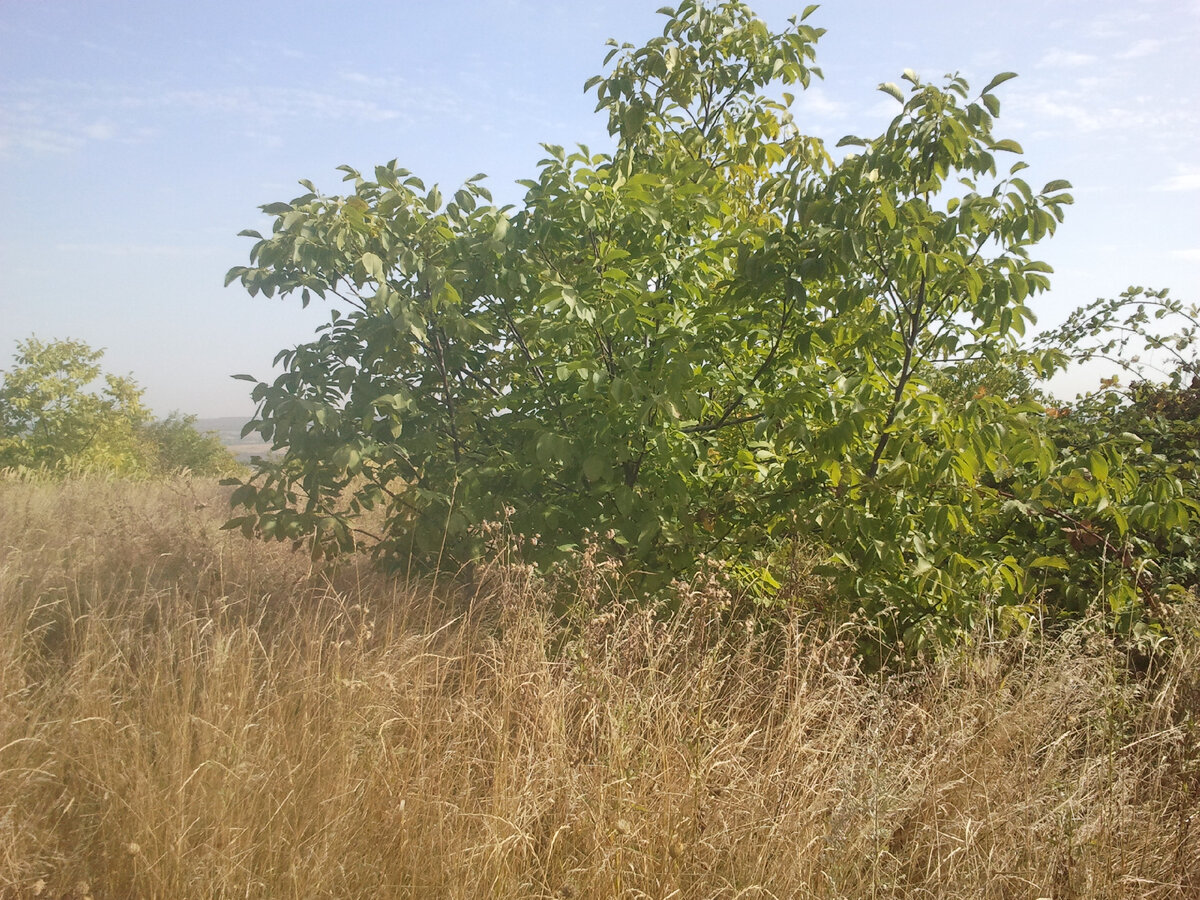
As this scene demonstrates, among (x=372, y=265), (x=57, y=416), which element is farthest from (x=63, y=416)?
(x=372, y=265)

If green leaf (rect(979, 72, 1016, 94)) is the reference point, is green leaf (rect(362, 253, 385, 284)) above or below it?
below

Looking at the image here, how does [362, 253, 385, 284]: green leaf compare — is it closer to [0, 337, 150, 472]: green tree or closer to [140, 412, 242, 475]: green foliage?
[0, 337, 150, 472]: green tree

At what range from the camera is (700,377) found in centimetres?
341

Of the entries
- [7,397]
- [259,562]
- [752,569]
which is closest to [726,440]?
[752,569]

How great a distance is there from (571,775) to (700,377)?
1.75m

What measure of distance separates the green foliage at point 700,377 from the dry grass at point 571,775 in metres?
0.50

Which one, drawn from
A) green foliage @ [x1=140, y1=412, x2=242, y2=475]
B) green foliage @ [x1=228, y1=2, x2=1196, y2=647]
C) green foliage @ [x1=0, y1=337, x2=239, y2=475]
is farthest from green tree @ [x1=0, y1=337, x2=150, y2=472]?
green foliage @ [x1=228, y1=2, x2=1196, y2=647]

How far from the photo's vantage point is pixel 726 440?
3896 mm

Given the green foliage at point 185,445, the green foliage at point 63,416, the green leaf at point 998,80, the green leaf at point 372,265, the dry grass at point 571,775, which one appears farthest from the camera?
the green foliage at point 185,445

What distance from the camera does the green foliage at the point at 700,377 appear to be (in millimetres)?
2941

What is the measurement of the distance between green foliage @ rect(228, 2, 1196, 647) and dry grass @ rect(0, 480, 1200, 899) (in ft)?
1.63

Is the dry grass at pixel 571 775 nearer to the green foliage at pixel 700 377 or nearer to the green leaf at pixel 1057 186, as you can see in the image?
the green foliage at pixel 700 377

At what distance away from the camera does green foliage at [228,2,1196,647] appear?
294 centimetres

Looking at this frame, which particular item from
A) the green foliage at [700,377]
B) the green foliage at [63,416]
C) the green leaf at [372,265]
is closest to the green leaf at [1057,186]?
the green foliage at [700,377]
